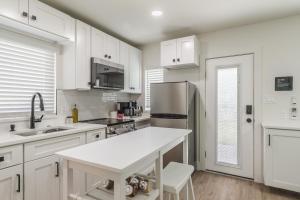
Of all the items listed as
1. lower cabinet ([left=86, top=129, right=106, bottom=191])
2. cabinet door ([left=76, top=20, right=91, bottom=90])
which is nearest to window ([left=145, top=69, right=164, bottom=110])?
cabinet door ([left=76, top=20, right=91, bottom=90])

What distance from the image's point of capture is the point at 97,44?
2.85 metres

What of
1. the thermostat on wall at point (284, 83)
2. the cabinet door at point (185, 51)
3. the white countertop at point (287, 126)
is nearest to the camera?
the white countertop at point (287, 126)

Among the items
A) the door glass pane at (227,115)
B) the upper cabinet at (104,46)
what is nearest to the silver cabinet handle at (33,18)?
the upper cabinet at (104,46)

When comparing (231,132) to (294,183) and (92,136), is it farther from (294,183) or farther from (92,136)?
(92,136)

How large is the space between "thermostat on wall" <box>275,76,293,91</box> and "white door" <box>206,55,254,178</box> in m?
0.36

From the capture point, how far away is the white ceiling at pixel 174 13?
2346 millimetres

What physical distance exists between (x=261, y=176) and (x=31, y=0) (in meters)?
4.05

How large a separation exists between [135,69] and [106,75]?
1027mm

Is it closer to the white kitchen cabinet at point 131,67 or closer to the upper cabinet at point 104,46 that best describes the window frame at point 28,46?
the upper cabinet at point 104,46

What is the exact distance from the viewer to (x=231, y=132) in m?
3.16

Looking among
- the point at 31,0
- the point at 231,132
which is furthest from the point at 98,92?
the point at 231,132

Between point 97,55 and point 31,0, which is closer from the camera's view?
point 31,0

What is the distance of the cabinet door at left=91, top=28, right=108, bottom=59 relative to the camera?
2.78 metres

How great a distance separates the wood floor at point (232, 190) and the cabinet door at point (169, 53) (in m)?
2.13
